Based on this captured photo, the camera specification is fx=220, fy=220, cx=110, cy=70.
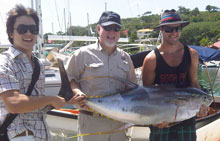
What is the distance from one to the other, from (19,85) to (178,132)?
2.06m

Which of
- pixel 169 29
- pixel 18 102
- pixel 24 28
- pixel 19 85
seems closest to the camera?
pixel 18 102

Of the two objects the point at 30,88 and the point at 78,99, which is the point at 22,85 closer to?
the point at 30,88

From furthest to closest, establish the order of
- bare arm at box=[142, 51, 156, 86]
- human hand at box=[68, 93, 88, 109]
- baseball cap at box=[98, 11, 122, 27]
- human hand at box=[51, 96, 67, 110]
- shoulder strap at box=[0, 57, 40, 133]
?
bare arm at box=[142, 51, 156, 86] < baseball cap at box=[98, 11, 122, 27] < human hand at box=[68, 93, 88, 109] < human hand at box=[51, 96, 67, 110] < shoulder strap at box=[0, 57, 40, 133]

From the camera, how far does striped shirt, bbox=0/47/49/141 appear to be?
1.88m

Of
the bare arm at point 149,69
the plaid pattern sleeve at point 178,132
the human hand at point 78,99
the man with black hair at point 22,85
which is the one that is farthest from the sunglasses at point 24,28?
the plaid pattern sleeve at point 178,132

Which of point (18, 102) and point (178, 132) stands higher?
point (18, 102)

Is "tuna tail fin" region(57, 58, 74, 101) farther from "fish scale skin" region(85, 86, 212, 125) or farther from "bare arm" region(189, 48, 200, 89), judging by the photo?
"bare arm" region(189, 48, 200, 89)

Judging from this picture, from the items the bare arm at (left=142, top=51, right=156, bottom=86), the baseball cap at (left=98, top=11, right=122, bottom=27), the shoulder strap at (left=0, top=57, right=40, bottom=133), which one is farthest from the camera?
the bare arm at (left=142, top=51, right=156, bottom=86)

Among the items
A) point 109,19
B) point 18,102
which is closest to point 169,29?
point 109,19

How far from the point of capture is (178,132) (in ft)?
9.51

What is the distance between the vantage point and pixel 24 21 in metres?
2.15

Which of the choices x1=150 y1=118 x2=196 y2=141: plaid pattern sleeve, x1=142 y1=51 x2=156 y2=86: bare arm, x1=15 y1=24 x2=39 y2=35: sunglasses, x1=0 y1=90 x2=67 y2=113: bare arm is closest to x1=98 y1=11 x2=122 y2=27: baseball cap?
x1=142 y1=51 x2=156 y2=86: bare arm

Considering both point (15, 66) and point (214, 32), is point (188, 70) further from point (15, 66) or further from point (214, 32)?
point (214, 32)

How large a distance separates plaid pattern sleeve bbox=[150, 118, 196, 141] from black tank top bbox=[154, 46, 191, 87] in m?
0.53
